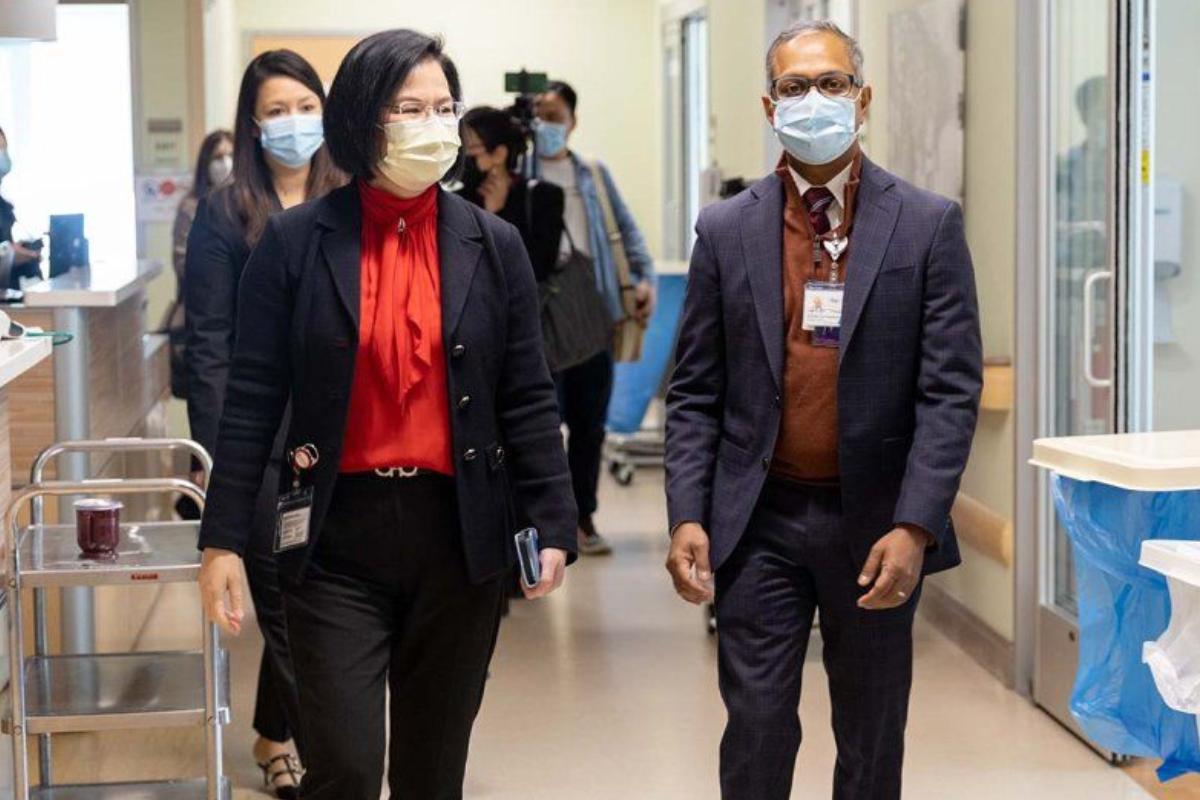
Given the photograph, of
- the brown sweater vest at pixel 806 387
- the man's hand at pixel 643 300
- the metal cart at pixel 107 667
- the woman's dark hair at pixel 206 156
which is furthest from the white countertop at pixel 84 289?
the man's hand at pixel 643 300

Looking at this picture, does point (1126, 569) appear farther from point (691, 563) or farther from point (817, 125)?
point (817, 125)

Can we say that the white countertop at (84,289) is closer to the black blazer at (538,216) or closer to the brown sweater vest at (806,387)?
the black blazer at (538,216)

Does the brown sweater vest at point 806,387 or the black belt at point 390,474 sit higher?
the brown sweater vest at point 806,387

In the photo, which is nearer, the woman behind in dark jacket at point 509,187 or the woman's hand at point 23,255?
the woman's hand at point 23,255

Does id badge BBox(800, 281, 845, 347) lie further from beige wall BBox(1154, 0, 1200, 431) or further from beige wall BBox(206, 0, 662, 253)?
beige wall BBox(206, 0, 662, 253)

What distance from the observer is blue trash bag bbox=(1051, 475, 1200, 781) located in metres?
3.37

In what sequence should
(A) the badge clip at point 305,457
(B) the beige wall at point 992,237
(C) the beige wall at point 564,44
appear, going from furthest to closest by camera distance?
(C) the beige wall at point 564,44 < (B) the beige wall at point 992,237 < (A) the badge clip at point 305,457

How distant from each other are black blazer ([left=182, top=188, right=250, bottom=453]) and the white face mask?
1.35 m

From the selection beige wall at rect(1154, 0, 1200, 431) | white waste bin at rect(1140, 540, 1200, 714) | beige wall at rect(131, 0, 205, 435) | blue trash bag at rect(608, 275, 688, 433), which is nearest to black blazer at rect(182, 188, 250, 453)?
white waste bin at rect(1140, 540, 1200, 714)

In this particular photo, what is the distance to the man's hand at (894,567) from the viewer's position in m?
2.86

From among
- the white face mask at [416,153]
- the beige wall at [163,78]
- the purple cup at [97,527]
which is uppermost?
the beige wall at [163,78]

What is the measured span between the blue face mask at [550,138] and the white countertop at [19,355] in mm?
3472

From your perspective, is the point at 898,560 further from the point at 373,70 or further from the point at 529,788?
the point at 529,788

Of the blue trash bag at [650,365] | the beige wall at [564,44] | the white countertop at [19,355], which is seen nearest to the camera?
the white countertop at [19,355]
